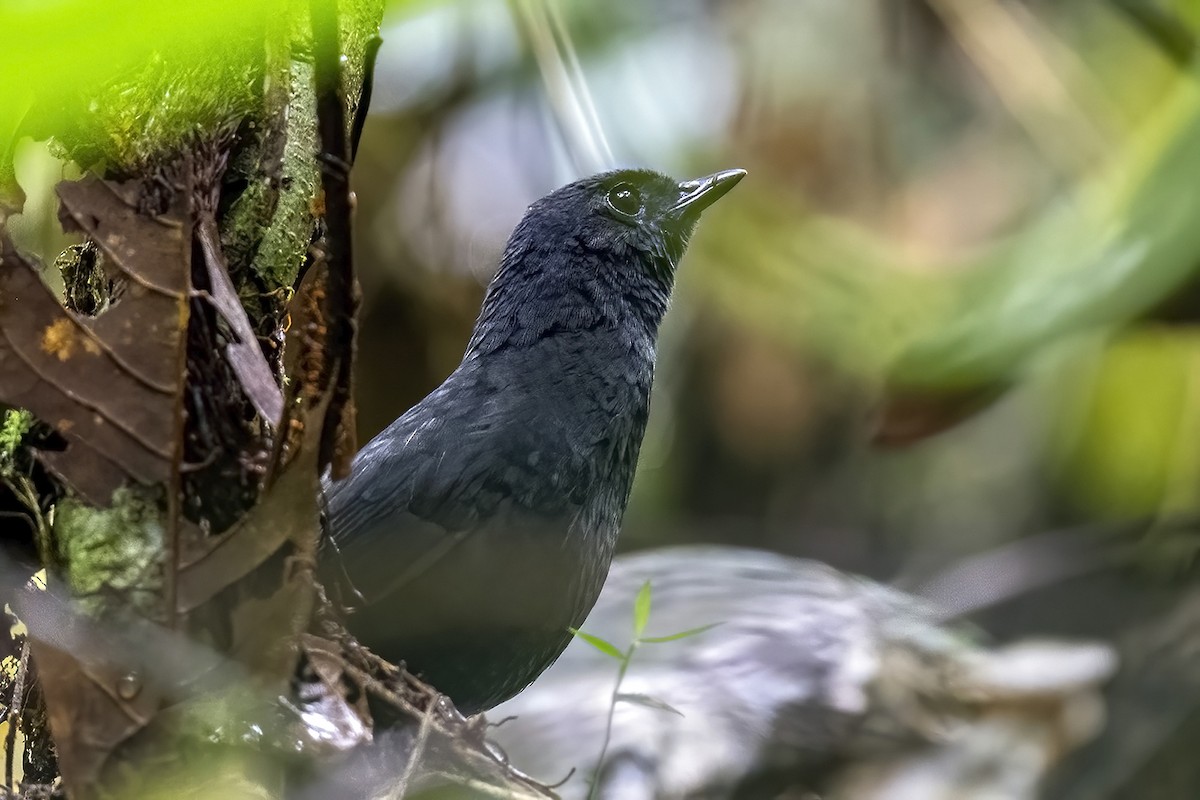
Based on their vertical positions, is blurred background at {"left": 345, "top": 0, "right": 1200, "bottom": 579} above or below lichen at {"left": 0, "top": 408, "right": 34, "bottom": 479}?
below

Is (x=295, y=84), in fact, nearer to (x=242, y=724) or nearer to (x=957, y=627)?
(x=242, y=724)

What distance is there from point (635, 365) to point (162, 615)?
4.60 ft

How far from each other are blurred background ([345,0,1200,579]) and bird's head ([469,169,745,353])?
1.02 m

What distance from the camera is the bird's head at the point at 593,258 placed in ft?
9.21

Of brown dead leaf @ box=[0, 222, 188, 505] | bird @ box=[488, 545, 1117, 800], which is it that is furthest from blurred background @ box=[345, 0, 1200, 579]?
brown dead leaf @ box=[0, 222, 188, 505]

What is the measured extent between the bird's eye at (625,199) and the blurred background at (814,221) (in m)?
1.10

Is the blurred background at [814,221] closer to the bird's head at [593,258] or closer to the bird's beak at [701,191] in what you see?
the bird's beak at [701,191]

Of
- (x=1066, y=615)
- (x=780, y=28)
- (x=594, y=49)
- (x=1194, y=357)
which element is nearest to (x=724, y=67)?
(x=780, y=28)

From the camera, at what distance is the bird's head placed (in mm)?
2809

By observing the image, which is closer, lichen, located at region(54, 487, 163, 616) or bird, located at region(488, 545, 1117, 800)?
lichen, located at region(54, 487, 163, 616)

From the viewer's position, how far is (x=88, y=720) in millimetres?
1479

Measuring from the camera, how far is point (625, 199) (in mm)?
3119

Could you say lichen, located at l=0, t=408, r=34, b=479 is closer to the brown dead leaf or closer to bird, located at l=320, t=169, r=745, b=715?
the brown dead leaf

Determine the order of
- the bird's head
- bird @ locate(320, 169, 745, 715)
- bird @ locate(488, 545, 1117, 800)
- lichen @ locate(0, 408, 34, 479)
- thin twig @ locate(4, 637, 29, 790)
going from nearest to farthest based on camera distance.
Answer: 1. lichen @ locate(0, 408, 34, 479)
2. thin twig @ locate(4, 637, 29, 790)
3. bird @ locate(320, 169, 745, 715)
4. the bird's head
5. bird @ locate(488, 545, 1117, 800)
